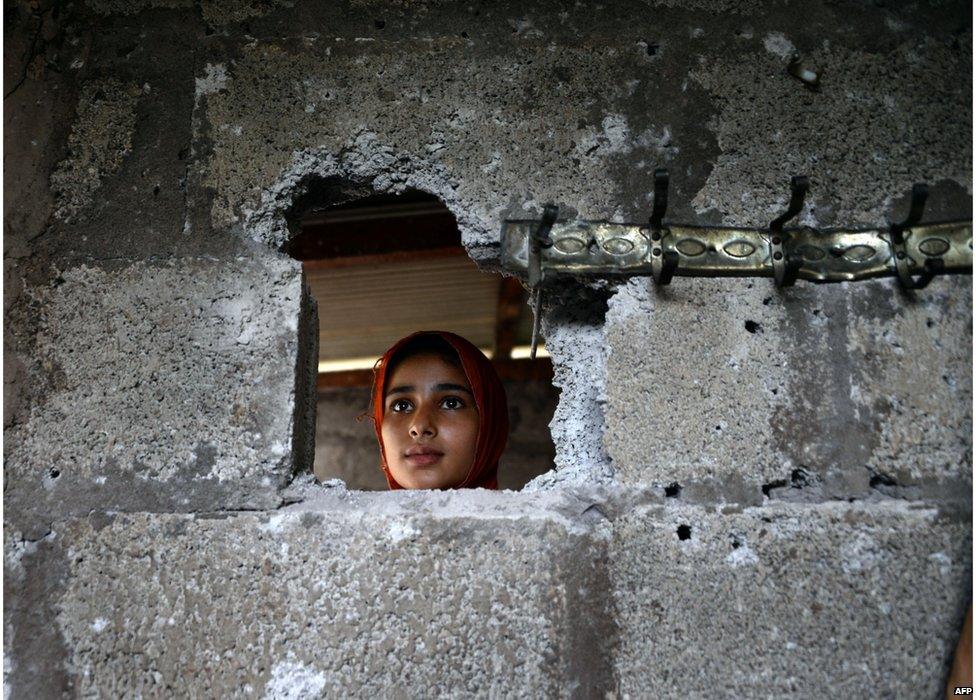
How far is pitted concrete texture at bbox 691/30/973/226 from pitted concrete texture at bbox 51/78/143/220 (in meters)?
1.18

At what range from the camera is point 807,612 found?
1.39 m

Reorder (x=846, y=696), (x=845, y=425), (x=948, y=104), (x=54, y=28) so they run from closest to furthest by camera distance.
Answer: (x=846, y=696) → (x=845, y=425) → (x=948, y=104) → (x=54, y=28)

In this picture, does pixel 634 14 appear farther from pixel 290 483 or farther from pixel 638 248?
pixel 290 483

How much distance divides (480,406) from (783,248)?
3.72ft

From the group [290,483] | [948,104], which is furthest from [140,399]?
[948,104]

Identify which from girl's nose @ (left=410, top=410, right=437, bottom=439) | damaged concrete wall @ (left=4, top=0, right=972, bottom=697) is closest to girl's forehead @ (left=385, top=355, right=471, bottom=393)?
girl's nose @ (left=410, top=410, right=437, bottom=439)

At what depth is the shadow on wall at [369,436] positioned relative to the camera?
600 centimetres

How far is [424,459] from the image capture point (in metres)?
2.38

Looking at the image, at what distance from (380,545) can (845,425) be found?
0.85 meters

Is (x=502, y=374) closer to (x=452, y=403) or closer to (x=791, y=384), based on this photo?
(x=452, y=403)

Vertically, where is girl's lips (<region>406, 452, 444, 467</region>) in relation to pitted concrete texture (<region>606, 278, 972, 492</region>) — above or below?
below

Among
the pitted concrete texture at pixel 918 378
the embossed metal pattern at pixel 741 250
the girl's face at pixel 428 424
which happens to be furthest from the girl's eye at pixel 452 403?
the pitted concrete texture at pixel 918 378

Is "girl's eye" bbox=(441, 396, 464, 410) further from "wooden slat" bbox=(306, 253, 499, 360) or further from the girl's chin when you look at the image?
"wooden slat" bbox=(306, 253, 499, 360)

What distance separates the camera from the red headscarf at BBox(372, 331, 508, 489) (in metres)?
2.46
